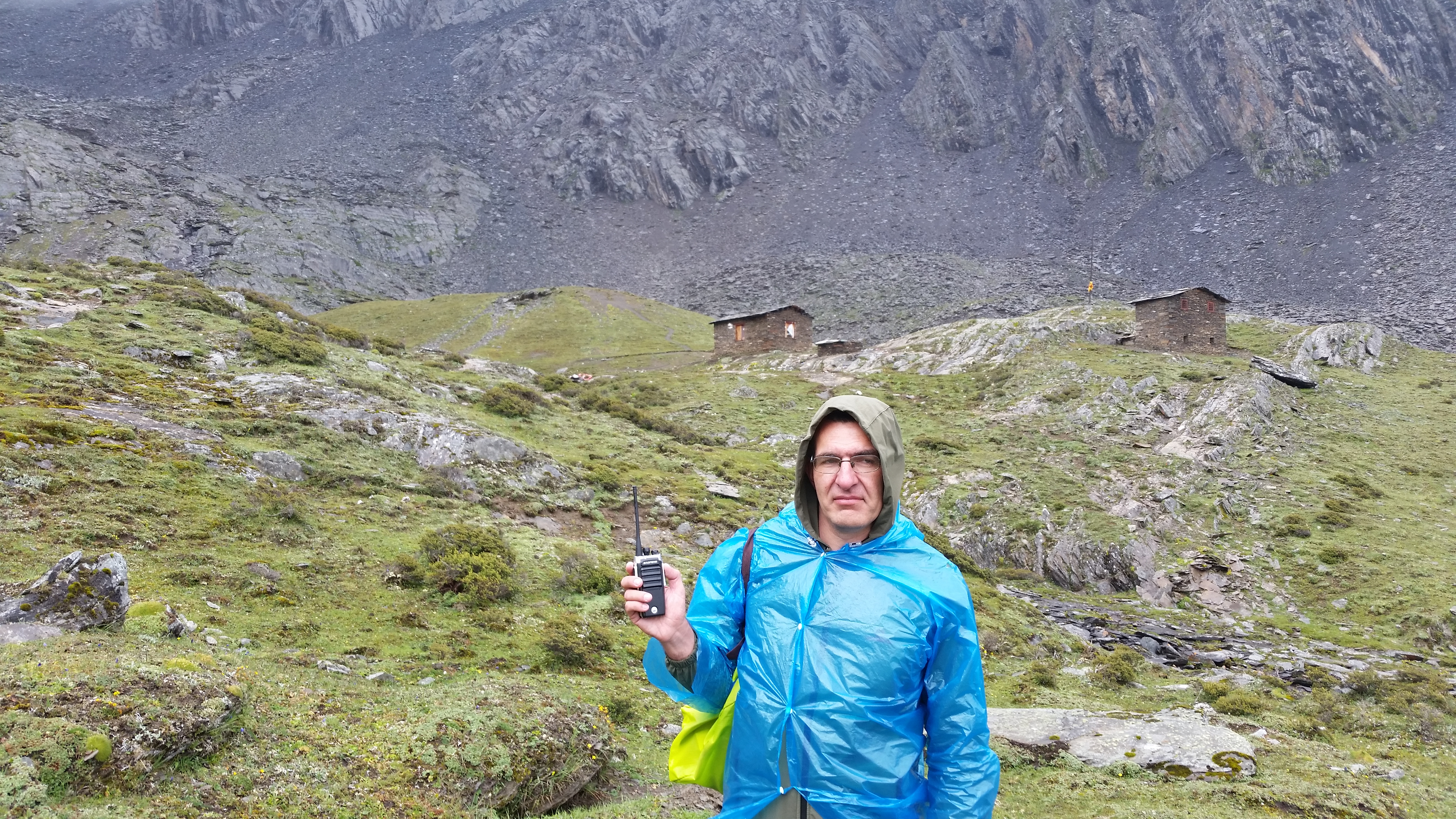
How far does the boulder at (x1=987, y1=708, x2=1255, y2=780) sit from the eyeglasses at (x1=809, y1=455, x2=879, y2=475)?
747 cm

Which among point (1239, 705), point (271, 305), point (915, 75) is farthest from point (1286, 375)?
point (915, 75)

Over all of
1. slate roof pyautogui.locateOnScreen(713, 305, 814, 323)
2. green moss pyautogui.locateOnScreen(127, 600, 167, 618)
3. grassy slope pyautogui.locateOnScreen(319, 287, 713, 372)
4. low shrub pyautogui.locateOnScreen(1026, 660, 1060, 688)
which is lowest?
low shrub pyautogui.locateOnScreen(1026, 660, 1060, 688)

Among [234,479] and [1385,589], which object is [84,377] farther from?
[1385,589]

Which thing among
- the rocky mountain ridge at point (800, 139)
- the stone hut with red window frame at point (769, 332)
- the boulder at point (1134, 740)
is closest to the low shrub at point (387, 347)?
the stone hut with red window frame at point (769, 332)

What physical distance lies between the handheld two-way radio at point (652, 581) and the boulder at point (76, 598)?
784 cm

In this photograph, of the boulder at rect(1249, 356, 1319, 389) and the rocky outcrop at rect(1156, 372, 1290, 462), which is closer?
the rocky outcrop at rect(1156, 372, 1290, 462)

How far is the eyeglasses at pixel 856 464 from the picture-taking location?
11.6 ft

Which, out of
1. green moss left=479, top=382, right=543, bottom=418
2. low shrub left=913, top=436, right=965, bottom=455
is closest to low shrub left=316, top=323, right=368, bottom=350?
green moss left=479, top=382, right=543, bottom=418

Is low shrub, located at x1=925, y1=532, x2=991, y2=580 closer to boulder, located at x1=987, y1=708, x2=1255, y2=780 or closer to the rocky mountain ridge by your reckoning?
boulder, located at x1=987, y1=708, x2=1255, y2=780

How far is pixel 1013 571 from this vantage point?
22672 millimetres

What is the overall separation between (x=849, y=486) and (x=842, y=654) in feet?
2.48

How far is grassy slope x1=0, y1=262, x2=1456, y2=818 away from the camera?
6.94 m

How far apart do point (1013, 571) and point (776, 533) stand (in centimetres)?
2116

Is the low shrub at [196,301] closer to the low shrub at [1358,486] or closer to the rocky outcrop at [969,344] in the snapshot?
the rocky outcrop at [969,344]
